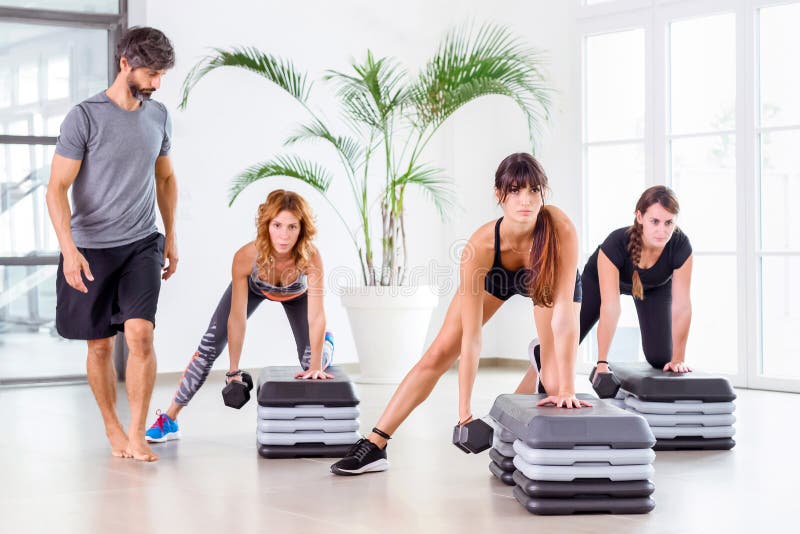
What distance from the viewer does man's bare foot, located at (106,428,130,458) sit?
152 inches

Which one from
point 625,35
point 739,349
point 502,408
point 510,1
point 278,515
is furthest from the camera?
point 510,1

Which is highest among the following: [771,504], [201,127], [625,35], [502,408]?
[625,35]

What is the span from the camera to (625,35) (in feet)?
22.7

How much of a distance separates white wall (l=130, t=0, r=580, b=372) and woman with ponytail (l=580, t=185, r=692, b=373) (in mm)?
2823

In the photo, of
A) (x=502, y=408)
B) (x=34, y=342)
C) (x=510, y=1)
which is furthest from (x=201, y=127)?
(x=502, y=408)

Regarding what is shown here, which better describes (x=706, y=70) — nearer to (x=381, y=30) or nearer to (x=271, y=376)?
(x=381, y=30)

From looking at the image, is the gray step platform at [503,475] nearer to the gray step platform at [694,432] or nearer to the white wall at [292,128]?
the gray step platform at [694,432]

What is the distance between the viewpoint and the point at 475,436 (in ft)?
9.82

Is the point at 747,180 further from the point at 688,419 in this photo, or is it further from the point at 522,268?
the point at 522,268

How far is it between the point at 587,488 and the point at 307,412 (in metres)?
1.27

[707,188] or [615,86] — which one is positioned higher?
[615,86]

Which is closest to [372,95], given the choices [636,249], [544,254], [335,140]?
[335,140]

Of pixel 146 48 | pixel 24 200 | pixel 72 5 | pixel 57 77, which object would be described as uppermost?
pixel 72 5

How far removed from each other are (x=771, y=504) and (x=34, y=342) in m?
4.87
